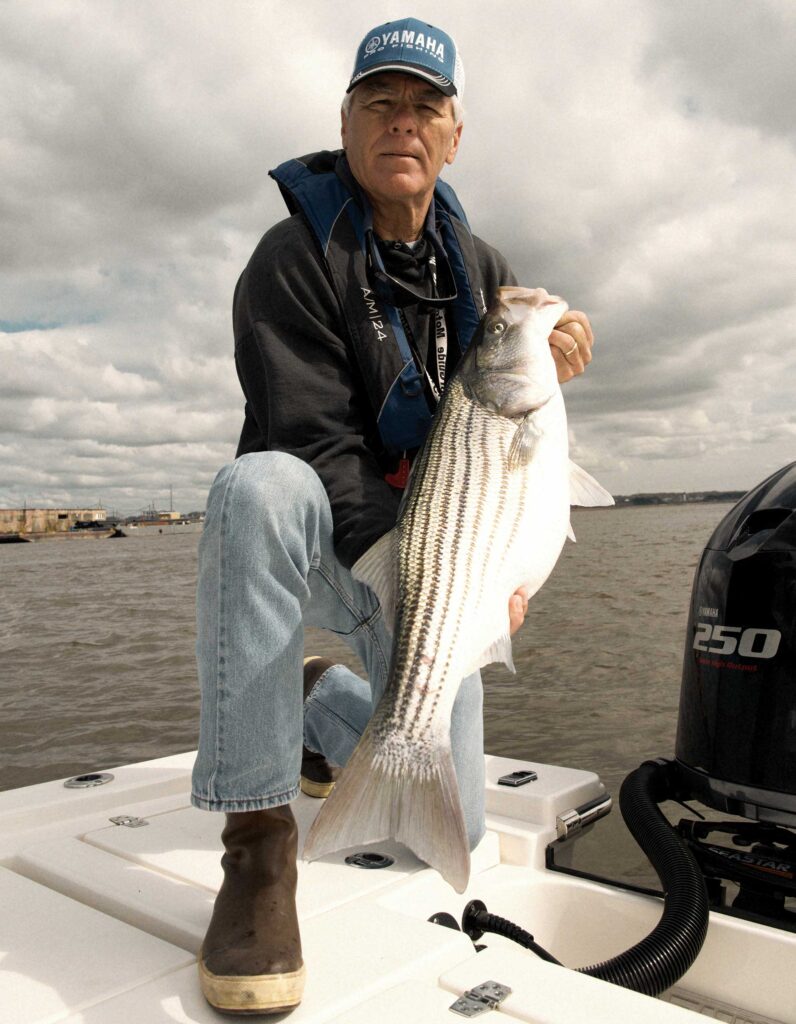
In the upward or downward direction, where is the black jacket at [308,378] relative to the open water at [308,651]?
upward

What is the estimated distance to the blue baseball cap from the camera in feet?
9.34

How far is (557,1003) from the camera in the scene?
1733 millimetres

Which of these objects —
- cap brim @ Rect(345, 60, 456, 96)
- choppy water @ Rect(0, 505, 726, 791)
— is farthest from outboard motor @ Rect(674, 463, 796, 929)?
choppy water @ Rect(0, 505, 726, 791)

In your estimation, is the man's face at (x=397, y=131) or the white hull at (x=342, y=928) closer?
the white hull at (x=342, y=928)

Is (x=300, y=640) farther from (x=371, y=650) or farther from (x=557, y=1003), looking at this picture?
(x=557, y=1003)

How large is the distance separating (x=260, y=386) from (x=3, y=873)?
1.76 metres

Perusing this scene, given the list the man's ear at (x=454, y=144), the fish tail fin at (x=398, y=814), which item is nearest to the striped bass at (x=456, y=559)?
the fish tail fin at (x=398, y=814)

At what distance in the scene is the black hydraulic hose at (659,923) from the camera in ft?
7.22

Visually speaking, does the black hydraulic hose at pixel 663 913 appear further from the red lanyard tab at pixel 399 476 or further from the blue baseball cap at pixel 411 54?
the blue baseball cap at pixel 411 54

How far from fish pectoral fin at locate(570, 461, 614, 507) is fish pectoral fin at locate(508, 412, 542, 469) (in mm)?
201

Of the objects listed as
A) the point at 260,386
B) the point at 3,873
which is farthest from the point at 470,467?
the point at 3,873

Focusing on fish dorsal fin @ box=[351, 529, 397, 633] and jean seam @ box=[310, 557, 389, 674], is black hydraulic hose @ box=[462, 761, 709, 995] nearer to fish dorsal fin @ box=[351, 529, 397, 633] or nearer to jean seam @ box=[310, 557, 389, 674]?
jean seam @ box=[310, 557, 389, 674]

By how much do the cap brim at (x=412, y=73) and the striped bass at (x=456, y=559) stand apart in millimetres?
782

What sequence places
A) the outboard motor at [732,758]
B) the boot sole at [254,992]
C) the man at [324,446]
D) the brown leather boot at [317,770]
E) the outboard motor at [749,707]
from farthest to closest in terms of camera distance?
the brown leather boot at [317,770]
the outboard motor at [749,707]
the outboard motor at [732,758]
the man at [324,446]
the boot sole at [254,992]
